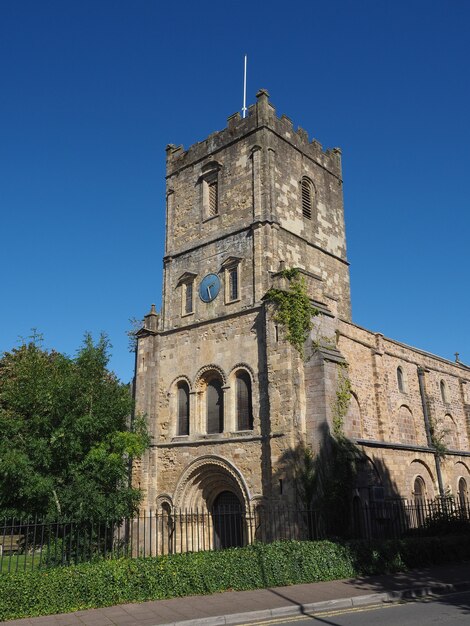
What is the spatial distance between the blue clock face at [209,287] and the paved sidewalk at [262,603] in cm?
1246

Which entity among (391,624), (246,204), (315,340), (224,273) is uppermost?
(246,204)

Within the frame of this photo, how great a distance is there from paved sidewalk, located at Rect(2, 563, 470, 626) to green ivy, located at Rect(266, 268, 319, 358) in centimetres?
788

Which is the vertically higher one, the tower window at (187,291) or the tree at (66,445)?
the tower window at (187,291)

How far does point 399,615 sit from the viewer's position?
10016 mm

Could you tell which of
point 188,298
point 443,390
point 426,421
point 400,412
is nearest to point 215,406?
point 188,298

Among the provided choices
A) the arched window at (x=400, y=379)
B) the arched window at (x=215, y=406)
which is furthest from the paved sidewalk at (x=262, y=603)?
the arched window at (x=400, y=379)

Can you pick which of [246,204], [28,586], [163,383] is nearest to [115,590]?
[28,586]

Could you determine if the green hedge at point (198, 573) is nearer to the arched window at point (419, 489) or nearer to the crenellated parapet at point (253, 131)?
the arched window at point (419, 489)

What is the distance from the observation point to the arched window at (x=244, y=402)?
2011 cm

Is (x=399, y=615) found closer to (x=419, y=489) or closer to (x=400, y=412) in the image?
(x=419, y=489)

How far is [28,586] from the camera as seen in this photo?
10.3 meters

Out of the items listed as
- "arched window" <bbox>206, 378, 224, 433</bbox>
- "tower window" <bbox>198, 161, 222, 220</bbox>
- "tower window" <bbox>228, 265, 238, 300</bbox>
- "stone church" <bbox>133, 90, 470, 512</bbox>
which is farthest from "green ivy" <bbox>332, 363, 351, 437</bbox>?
"tower window" <bbox>198, 161, 222, 220</bbox>

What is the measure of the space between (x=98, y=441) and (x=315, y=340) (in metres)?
8.55

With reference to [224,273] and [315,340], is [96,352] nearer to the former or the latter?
[224,273]
